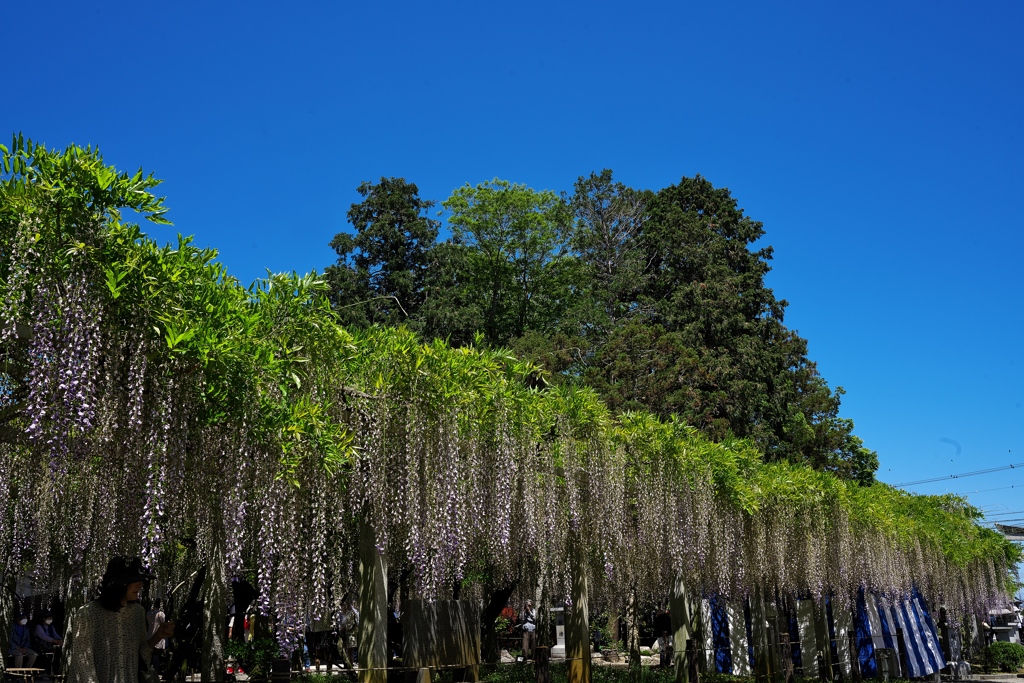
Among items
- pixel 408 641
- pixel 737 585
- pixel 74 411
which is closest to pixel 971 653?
pixel 737 585

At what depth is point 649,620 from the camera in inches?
1419

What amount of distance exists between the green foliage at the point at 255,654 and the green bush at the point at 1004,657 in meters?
24.4

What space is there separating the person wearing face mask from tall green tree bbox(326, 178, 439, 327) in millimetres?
20681

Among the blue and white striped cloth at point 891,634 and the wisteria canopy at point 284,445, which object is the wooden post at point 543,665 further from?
the blue and white striped cloth at point 891,634

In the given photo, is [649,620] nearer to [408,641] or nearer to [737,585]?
[737,585]

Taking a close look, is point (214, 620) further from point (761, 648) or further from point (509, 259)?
point (509, 259)

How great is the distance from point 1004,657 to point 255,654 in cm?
2481

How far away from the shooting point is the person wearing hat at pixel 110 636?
16.7 feet

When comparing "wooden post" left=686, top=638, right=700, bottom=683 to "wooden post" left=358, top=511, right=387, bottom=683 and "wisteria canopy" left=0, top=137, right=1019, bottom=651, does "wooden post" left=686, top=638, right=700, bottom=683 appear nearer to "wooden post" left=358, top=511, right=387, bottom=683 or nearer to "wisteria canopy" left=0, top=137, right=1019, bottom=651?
"wisteria canopy" left=0, top=137, right=1019, bottom=651

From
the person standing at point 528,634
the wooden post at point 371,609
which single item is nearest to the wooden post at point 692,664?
the person standing at point 528,634

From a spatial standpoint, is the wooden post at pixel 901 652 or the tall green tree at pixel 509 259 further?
the tall green tree at pixel 509 259

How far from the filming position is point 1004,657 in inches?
1110

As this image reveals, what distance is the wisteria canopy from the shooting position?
229 inches

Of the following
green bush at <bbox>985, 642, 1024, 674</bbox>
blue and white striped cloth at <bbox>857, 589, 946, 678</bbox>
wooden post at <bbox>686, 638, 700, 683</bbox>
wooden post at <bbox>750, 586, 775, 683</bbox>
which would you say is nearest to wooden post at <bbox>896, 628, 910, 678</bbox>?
blue and white striped cloth at <bbox>857, 589, 946, 678</bbox>
